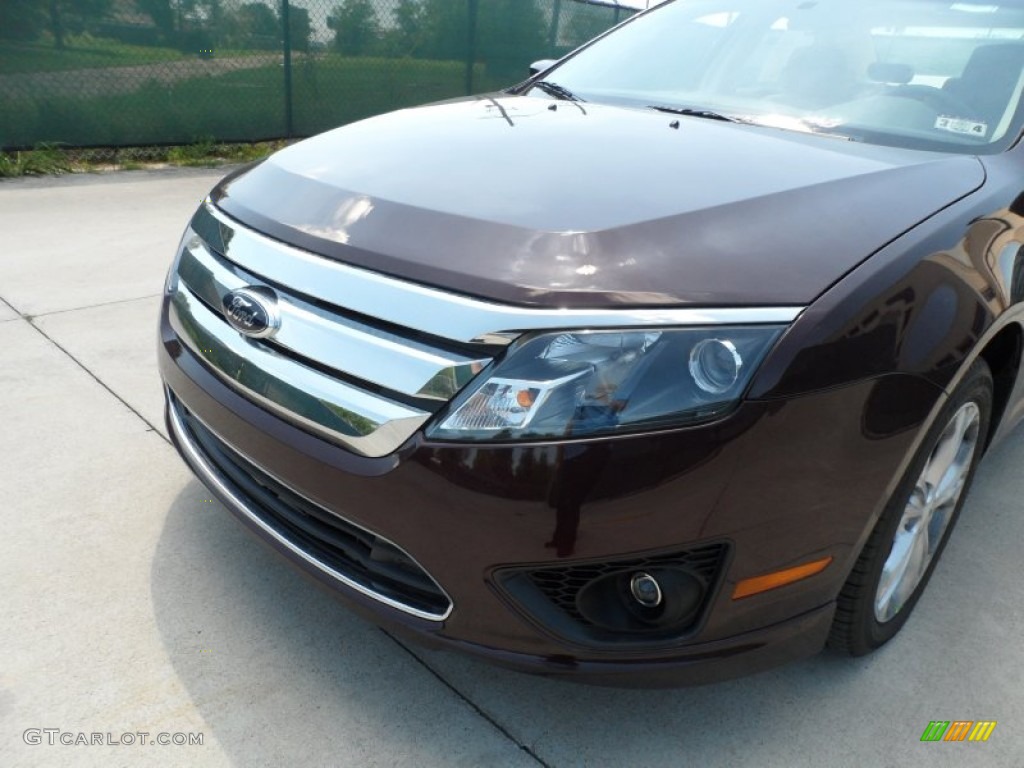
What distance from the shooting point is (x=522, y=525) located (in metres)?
1.43

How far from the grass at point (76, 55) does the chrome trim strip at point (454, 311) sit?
6.46m

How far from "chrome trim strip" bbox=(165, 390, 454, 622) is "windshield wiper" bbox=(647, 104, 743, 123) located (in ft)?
5.25

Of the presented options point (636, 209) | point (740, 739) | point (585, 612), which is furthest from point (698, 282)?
point (740, 739)

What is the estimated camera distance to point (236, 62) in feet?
26.2

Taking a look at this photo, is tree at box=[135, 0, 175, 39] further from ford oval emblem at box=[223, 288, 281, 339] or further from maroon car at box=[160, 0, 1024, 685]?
ford oval emblem at box=[223, 288, 281, 339]

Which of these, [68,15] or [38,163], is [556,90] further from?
[68,15]

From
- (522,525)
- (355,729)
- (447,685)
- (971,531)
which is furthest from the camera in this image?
(971,531)

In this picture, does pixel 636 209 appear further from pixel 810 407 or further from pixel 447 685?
pixel 447 685

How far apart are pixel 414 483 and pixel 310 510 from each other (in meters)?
0.35

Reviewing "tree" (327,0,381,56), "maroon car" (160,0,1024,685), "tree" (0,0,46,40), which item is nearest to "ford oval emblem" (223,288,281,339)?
"maroon car" (160,0,1024,685)

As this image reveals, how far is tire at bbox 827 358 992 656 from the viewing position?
5.66 feet

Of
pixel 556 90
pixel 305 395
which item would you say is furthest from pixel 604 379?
pixel 556 90

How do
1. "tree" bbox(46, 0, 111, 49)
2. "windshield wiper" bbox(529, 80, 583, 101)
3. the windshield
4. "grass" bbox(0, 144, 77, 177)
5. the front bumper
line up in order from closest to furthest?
the front bumper < the windshield < "windshield wiper" bbox(529, 80, 583, 101) < "grass" bbox(0, 144, 77, 177) < "tree" bbox(46, 0, 111, 49)

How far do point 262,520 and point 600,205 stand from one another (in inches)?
39.4
